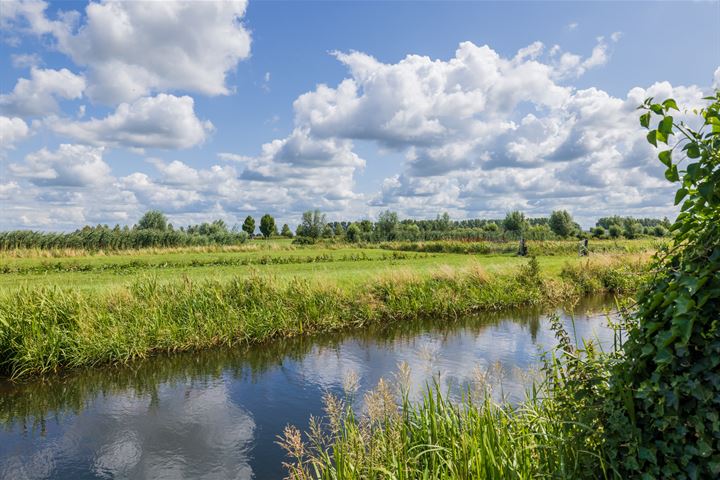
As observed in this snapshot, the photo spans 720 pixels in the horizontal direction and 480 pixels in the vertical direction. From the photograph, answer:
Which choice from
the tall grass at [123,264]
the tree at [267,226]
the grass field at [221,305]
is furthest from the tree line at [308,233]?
the grass field at [221,305]

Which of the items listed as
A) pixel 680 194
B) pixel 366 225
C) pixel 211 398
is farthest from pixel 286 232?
pixel 680 194

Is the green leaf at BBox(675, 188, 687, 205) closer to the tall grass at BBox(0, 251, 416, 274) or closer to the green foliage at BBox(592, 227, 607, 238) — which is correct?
the tall grass at BBox(0, 251, 416, 274)

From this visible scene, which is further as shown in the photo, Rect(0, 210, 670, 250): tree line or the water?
Rect(0, 210, 670, 250): tree line

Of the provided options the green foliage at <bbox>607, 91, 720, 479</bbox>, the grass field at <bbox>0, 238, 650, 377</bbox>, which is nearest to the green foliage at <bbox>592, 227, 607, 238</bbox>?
the grass field at <bbox>0, 238, 650, 377</bbox>

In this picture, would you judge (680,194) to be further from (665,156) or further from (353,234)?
(353,234)

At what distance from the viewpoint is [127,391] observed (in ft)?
29.7

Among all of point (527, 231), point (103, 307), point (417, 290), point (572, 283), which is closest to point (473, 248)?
point (527, 231)

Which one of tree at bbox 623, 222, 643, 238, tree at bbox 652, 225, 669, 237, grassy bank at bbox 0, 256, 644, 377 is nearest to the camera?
tree at bbox 652, 225, 669, 237

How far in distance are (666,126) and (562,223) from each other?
6871 centimetres

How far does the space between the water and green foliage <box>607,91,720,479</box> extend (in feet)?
4.83

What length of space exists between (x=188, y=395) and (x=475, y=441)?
703 centimetres

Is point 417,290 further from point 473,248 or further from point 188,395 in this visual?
point 473,248

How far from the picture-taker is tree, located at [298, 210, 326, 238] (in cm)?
6619

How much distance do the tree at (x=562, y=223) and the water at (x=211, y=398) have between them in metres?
55.8
